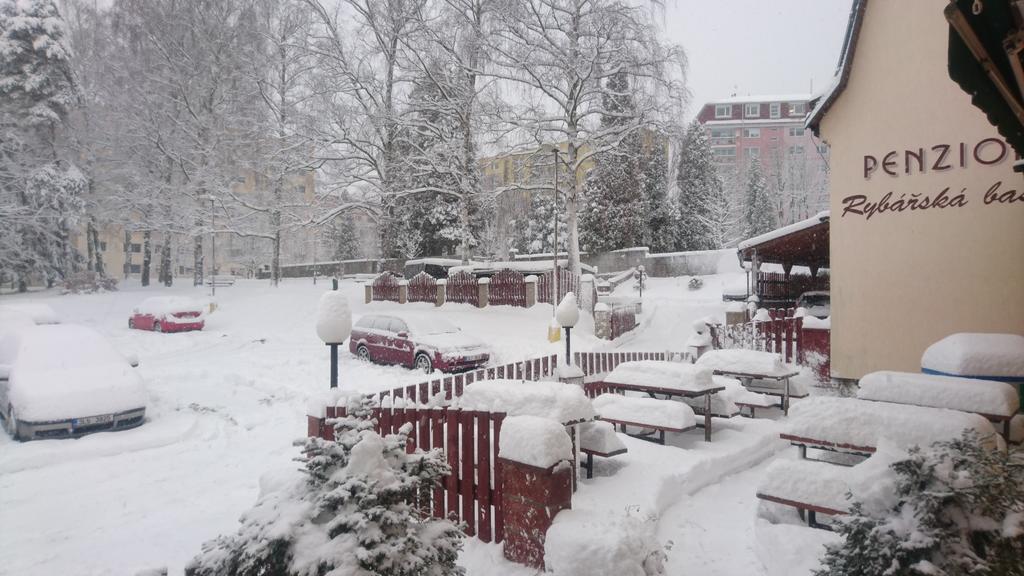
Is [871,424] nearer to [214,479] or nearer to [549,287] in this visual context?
[214,479]

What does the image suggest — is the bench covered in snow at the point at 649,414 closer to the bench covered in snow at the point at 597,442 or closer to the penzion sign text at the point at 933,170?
the bench covered in snow at the point at 597,442

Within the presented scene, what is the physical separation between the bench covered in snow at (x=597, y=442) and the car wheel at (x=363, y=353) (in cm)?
1032

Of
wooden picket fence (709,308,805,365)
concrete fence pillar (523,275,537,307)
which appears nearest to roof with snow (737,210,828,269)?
wooden picket fence (709,308,805,365)

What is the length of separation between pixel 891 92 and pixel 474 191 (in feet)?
52.0

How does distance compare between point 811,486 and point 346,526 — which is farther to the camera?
point 811,486

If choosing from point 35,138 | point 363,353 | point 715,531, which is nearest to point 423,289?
point 363,353

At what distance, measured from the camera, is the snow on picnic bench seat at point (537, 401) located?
177 inches

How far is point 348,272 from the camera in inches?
1585

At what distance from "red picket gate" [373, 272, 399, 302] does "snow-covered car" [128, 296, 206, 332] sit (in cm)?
664

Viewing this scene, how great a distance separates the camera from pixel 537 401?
179 inches

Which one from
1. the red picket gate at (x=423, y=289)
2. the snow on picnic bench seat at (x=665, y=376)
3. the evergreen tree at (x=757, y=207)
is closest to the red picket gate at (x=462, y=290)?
the red picket gate at (x=423, y=289)

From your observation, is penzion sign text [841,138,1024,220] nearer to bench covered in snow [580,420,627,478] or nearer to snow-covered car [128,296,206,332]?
bench covered in snow [580,420,627,478]

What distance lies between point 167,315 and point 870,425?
784 inches

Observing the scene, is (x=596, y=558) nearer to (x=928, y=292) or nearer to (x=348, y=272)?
(x=928, y=292)
